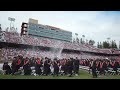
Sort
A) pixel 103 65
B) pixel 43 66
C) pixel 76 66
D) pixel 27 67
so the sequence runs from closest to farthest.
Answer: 1. pixel 27 67
2. pixel 43 66
3. pixel 76 66
4. pixel 103 65

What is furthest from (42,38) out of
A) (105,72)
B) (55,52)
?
(105,72)

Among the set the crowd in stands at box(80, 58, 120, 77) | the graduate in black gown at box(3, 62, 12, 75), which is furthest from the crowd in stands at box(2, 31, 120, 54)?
the graduate in black gown at box(3, 62, 12, 75)

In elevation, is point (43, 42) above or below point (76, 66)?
above

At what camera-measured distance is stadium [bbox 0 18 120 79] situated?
6.45 m

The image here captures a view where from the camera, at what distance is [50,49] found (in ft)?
22.5

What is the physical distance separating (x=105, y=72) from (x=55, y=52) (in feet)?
5.80

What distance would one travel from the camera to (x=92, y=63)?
7.23m

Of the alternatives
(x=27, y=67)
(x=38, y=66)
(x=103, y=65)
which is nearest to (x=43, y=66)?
(x=38, y=66)

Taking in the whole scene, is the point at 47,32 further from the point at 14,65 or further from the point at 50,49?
the point at 14,65

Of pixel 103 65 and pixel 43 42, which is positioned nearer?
pixel 43 42

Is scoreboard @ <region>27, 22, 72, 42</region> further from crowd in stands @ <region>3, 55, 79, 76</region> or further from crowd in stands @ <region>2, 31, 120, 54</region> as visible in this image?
crowd in stands @ <region>3, 55, 79, 76</region>

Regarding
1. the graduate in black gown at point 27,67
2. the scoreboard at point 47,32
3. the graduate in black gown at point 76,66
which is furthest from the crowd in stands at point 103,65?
the graduate in black gown at point 27,67

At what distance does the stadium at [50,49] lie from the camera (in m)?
6.45
